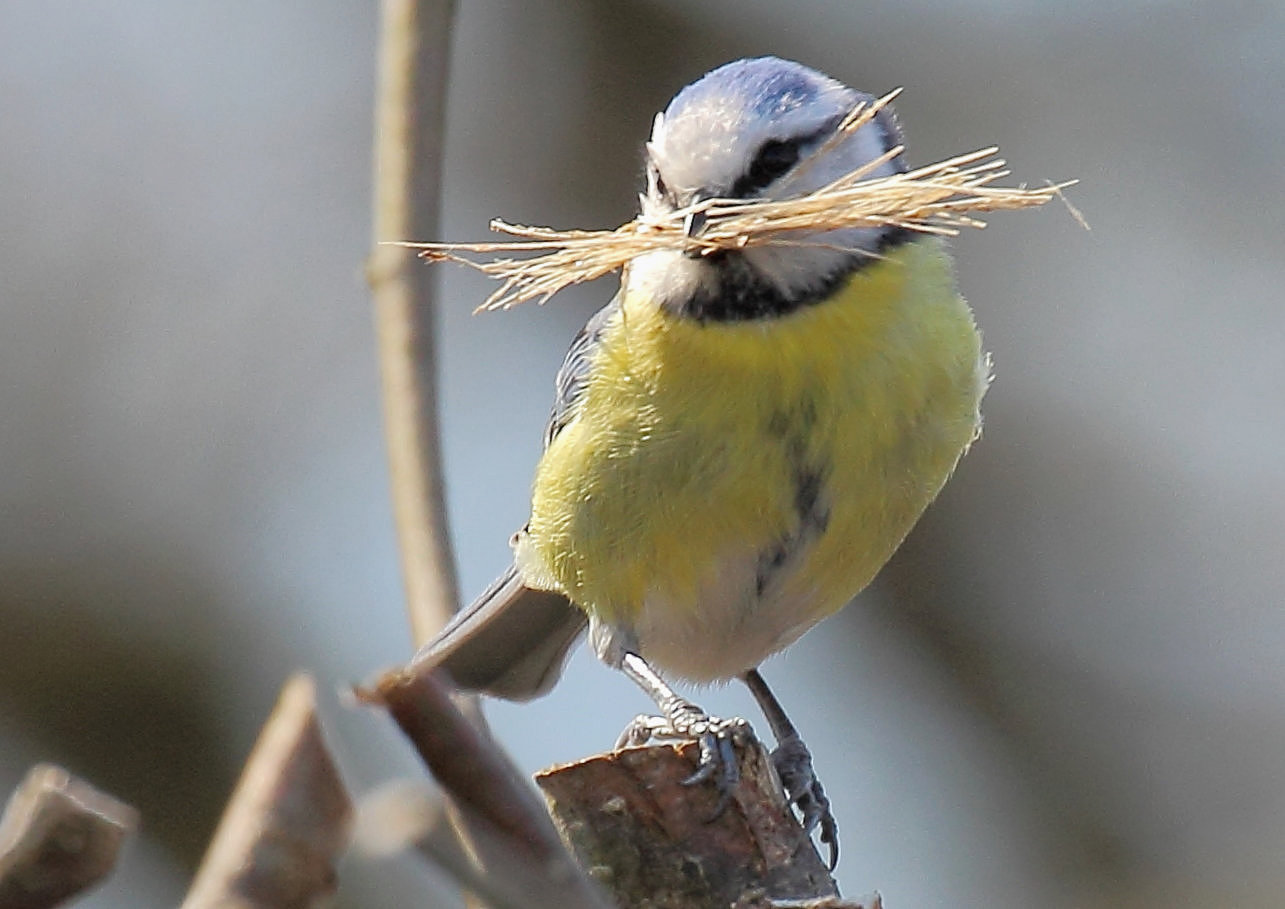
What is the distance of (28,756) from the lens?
142 inches

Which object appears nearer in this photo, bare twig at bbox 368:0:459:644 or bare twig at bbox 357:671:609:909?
bare twig at bbox 357:671:609:909

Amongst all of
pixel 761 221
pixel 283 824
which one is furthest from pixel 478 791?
pixel 761 221

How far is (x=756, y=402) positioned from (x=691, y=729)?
0.41 m

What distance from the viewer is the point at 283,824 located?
56 cm

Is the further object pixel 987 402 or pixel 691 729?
pixel 987 402

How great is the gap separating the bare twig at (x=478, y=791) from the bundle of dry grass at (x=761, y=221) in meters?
1.09

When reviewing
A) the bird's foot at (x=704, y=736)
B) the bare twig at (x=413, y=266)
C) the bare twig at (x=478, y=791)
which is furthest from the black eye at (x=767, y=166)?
the bare twig at (x=478, y=791)

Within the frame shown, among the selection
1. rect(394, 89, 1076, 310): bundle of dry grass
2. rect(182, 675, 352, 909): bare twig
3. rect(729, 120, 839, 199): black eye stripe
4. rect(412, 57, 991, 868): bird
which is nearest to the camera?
rect(182, 675, 352, 909): bare twig

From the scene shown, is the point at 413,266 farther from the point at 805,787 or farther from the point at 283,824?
the point at 283,824

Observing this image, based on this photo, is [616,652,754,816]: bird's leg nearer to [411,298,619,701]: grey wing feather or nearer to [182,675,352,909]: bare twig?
[411,298,619,701]: grey wing feather

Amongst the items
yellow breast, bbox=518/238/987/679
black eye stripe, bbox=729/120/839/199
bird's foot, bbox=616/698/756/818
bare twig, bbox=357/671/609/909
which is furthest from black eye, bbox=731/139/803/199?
bare twig, bbox=357/671/609/909

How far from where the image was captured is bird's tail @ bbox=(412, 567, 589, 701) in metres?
2.57

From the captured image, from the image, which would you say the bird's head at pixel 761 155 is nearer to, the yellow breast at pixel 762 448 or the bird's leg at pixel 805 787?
the yellow breast at pixel 762 448

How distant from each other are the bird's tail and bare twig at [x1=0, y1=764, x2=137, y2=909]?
197cm
